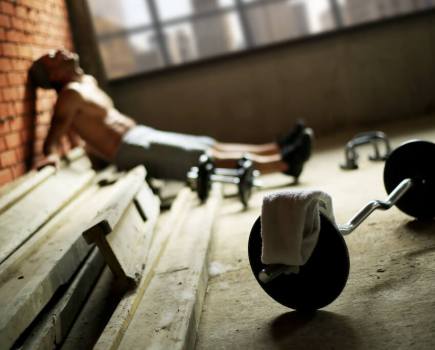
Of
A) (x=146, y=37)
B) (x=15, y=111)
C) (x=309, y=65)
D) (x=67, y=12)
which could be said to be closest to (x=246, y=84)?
(x=309, y=65)

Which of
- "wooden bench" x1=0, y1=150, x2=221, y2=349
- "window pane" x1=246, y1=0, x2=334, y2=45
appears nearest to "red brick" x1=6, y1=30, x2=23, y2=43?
"wooden bench" x1=0, y1=150, x2=221, y2=349

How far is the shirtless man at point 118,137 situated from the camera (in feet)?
11.8

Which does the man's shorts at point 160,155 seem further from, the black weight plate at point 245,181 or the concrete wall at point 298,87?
the concrete wall at point 298,87

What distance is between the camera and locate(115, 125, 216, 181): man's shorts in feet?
12.5

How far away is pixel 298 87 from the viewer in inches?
223

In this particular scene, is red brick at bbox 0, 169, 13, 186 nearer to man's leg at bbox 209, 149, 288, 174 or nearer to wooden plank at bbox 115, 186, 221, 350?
wooden plank at bbox 115, 186, 221, 350

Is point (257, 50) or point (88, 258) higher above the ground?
point (257, 50)

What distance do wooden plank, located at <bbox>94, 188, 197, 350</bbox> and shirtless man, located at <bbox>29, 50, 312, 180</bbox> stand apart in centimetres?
32

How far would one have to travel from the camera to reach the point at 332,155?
4535mm

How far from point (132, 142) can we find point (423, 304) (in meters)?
2.70

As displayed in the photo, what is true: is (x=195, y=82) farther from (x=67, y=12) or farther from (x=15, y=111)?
(x=15, y=111)

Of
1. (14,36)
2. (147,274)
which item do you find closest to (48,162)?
(14,36)

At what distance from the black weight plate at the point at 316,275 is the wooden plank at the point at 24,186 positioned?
1465 millimetres

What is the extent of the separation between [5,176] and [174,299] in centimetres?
163
